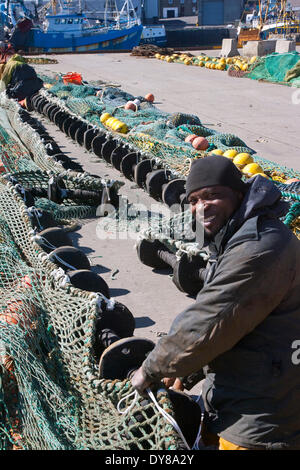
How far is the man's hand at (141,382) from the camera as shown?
8.25 feet

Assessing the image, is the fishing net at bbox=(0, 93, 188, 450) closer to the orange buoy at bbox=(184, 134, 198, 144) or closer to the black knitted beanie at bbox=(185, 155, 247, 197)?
the black knitted beanie at bbox=(185, 155, 247, 197)

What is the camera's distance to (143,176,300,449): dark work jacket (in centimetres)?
218

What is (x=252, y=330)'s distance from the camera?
228 cm

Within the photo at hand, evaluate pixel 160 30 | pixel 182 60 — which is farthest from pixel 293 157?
pixel 160 30

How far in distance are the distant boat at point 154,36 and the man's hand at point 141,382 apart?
45649mm

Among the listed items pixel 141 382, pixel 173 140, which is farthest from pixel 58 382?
pixel 173 140

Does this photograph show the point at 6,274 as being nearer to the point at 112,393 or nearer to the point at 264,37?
the point at 112,393

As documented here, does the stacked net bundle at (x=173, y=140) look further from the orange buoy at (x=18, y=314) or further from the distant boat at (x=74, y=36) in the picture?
the distant boat at (x=74, y=36)

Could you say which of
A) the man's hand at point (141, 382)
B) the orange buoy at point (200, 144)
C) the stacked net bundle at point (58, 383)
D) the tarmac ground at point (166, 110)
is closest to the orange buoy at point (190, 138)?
the orange buoy at point (200, 144)

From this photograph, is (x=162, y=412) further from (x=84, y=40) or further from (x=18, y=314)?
(x=84, y=40)

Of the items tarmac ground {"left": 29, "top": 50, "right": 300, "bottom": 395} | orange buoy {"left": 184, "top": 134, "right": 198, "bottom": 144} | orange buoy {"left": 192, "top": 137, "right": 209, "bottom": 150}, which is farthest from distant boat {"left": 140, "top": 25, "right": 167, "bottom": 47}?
orange buoy {"left": 192, "top": 137, "right": 209, "bottom": 150}

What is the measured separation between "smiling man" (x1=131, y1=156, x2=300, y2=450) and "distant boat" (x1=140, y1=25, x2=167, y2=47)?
45.5 m

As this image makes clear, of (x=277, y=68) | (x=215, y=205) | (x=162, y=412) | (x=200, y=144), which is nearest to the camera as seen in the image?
(x=215, y=205)

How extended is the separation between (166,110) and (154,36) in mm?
→ 33645
